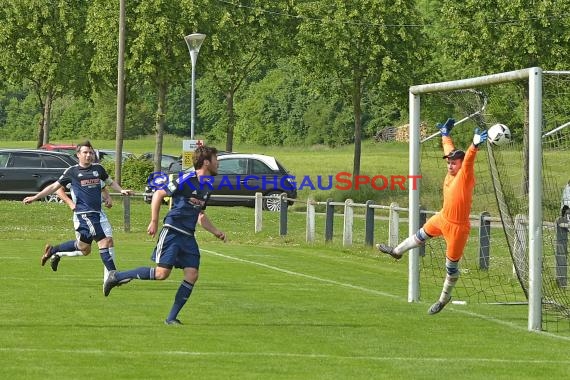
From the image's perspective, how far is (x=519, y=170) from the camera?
1747 cm

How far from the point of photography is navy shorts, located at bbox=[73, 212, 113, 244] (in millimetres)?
16406

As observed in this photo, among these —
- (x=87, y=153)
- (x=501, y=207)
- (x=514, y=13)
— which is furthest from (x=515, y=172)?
(x=514, y=13)

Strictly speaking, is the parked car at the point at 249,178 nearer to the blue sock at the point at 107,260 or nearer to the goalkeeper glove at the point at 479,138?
the blue sock at the point at 107,260

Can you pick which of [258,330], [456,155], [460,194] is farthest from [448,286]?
[258,330]

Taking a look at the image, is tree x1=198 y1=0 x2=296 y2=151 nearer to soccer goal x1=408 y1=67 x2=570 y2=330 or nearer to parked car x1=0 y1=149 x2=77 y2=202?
parked car x1=0 y1=149 x2=77 y2=202

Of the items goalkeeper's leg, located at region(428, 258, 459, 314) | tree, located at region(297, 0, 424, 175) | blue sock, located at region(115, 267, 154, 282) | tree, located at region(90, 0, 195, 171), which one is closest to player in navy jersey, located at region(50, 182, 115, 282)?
blue sock, located at region(115, 267, 154, 282)

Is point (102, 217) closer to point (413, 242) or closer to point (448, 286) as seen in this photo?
point (413, 242)

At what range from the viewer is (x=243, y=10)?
152 ft

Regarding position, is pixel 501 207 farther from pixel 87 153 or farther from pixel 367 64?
pixel 367 64

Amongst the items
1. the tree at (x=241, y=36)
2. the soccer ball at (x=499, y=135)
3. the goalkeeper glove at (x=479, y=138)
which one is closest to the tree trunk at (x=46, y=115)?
the tree at (x=241, y=36)

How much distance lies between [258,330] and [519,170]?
5.84 meters

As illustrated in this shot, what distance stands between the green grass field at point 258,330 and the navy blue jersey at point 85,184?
1109mm

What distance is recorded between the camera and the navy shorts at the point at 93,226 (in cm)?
1641

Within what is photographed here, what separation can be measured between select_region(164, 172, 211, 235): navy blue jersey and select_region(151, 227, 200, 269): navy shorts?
3.0 inches
